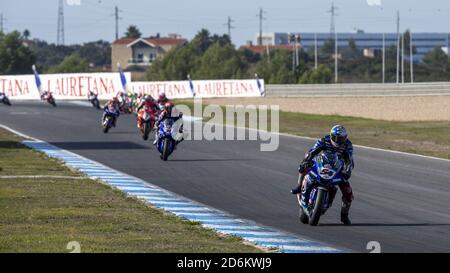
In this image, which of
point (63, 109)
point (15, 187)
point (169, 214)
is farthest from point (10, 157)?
point (63, 109)

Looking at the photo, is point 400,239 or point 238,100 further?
point 238,100

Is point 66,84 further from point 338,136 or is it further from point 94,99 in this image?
point 338,136

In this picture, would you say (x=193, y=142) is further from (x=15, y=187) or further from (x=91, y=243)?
(x=91, y=243)

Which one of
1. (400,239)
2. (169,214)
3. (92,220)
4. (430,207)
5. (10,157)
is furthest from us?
(10,157)

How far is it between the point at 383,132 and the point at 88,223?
28885 mm

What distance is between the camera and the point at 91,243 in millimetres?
12438

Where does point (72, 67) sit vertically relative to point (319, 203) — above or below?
above

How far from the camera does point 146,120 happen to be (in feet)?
111

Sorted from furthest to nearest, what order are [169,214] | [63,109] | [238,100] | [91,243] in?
[238,100], [63,109], [169,214], [91,243]

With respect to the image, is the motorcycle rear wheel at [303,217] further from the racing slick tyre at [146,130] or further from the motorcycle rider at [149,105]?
the racing slick tyre at [146,130]

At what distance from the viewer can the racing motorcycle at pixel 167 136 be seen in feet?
87.5

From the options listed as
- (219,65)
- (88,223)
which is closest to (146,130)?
(88,223)

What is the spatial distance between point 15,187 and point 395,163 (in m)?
11.1

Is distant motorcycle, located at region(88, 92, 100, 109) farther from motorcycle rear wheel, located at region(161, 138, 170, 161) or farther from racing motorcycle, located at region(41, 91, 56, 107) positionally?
motorcycle rear wheel, located at region(161, 138, 170, 161)
